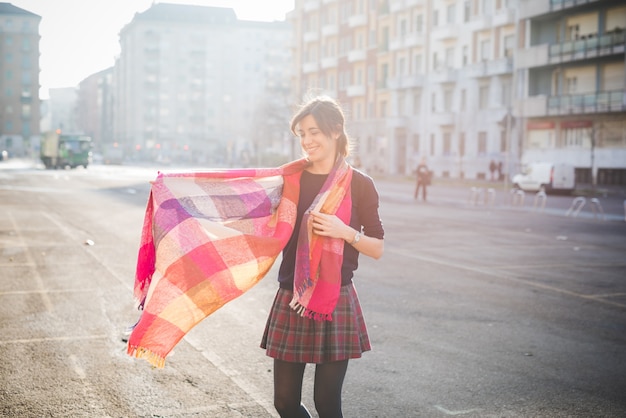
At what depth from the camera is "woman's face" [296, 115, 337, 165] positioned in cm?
377

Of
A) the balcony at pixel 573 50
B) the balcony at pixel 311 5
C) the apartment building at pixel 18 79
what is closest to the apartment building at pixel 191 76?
the apartment building at pixel 18 79

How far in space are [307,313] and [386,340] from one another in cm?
357

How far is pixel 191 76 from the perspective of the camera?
149125 mm

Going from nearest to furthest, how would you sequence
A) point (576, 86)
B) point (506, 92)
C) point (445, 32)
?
point (576, 86) → point (506, 92) → point (445, 32)

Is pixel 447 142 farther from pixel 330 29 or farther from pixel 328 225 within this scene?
pixel 328 225

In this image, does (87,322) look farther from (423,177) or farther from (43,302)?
(423,177)

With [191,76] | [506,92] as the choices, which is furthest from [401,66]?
[191,76]

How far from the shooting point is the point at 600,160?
47.1m

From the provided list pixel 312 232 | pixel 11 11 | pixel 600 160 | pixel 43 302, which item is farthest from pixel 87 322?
pixel 11 11

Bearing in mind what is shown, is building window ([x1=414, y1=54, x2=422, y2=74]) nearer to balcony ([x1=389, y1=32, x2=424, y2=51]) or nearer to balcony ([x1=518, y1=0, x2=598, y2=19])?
balcony ([x1=389, y1=32, x2=424, y2=51])

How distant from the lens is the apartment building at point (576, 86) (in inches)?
1825

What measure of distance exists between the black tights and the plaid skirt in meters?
0.06

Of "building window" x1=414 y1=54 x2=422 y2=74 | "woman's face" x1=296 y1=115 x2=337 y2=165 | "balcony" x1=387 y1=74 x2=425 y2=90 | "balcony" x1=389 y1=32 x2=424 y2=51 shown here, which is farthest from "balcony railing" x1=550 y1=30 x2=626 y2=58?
"woman's face" x1=296 y1=115 x2=337 y2=165

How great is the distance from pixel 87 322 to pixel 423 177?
84.9 feet
